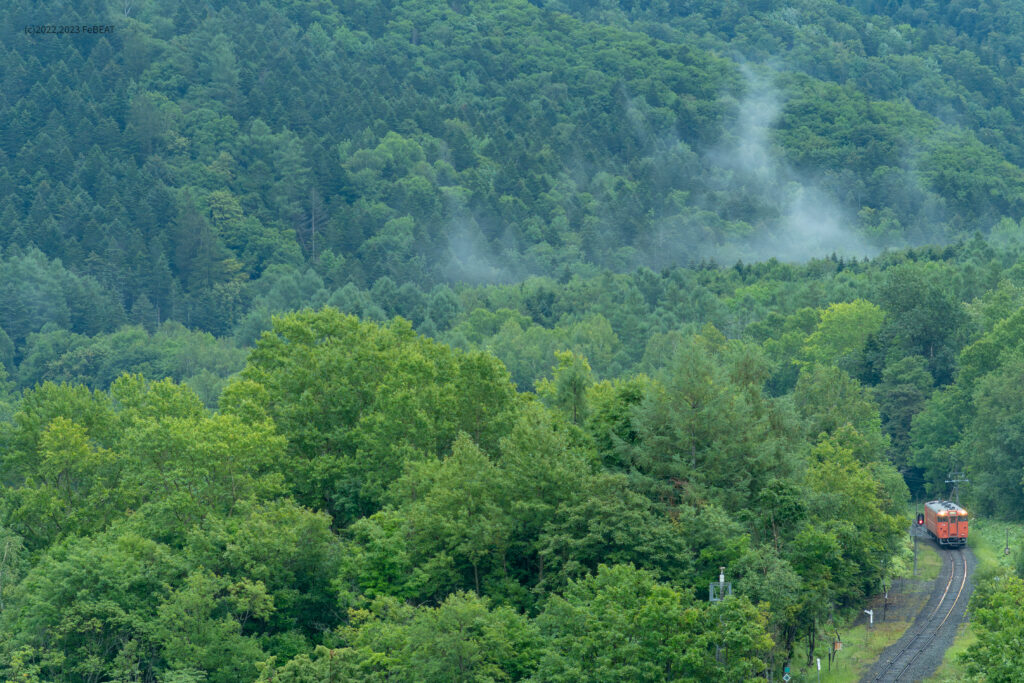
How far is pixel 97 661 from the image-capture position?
7756cm

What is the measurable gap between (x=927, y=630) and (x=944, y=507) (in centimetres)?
2323

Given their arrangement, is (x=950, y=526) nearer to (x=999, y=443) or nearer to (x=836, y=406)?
(x=999, y=443)

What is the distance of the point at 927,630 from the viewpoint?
82.8 m

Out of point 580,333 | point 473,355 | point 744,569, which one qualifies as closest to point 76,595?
point 473,355

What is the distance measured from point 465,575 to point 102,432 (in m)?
29.1

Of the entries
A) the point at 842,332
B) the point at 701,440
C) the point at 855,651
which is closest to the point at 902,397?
the point at 842,332

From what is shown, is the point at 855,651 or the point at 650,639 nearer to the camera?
the point at 650,639

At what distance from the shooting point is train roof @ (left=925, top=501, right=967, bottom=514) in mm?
103188

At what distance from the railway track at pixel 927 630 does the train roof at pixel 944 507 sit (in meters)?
4.36

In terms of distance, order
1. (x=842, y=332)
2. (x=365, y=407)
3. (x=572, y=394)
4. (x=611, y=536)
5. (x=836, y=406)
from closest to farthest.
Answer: (x=611, y=536) < (x=572, y=394) < (x=365, y=407) < (x=836, y=406) < (x=842, y=332)

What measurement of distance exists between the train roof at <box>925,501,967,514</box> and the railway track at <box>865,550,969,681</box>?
4.36 m

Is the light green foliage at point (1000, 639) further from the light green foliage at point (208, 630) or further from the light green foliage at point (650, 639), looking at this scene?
the light green foliage at point (208, 630)

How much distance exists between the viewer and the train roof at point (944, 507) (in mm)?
103188

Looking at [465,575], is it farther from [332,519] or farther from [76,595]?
[76,595]
